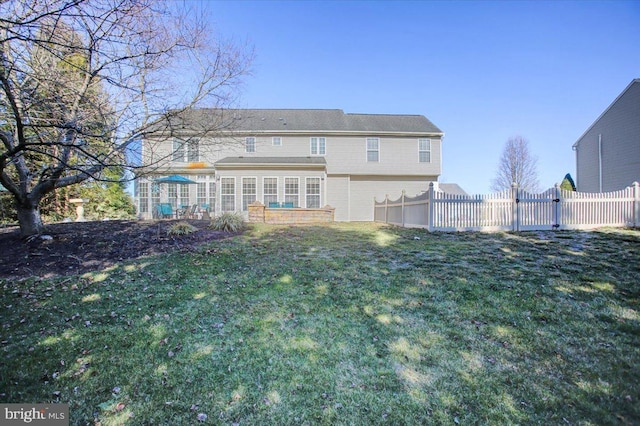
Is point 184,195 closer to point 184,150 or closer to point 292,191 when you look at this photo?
point 292,191

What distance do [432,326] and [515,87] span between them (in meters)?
17.1

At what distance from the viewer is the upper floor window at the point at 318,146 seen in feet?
59.6

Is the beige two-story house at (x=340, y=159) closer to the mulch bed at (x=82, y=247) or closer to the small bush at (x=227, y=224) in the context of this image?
the small bush at (x=227, y=224)

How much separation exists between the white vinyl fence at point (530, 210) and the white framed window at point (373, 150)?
372 inches

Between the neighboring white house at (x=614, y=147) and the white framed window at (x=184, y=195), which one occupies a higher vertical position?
the neighboring white house at (x=614, y=147)

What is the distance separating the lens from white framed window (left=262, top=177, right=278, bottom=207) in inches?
639

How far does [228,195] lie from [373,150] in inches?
359

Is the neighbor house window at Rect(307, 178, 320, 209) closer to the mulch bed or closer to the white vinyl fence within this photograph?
the white vinyl fence

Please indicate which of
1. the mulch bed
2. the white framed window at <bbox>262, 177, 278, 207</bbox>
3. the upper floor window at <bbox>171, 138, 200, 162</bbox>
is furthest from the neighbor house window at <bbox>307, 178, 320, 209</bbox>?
the upper floor window at <bbox>171, 138, 200, 162</bbox>

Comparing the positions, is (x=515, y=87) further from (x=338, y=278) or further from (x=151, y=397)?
(x=151, y=397)

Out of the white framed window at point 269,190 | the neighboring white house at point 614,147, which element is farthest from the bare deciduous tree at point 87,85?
the neighboring white house at point 614,147

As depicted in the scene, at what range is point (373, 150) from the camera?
18.3m

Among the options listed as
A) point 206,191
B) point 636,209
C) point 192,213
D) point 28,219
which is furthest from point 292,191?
point 636,209

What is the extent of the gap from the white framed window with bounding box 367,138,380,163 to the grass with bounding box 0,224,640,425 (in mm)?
13333
